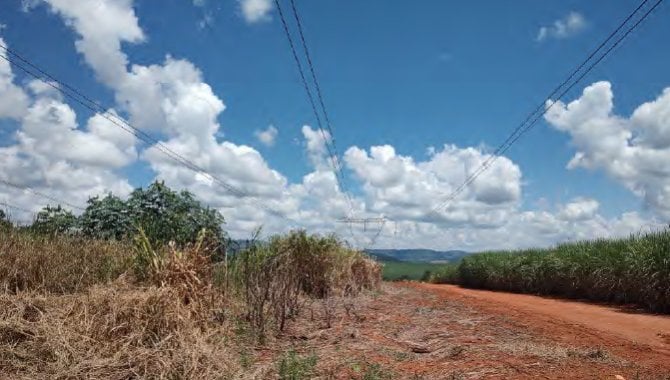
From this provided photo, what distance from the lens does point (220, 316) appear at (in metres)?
9.75

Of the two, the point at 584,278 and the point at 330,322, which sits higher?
the point at 584,278

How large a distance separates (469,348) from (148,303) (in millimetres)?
4355

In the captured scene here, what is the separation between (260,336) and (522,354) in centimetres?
383

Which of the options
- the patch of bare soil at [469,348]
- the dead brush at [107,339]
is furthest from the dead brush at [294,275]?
the dead brush at [107,339]

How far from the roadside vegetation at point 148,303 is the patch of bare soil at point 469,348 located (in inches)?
23.3

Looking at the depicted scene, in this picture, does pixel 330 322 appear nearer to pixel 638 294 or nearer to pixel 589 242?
pixel 638 294

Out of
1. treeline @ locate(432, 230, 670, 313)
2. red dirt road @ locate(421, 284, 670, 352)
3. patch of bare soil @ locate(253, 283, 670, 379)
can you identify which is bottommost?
patch of bare soil @ locate(253, 283, 670, 379)

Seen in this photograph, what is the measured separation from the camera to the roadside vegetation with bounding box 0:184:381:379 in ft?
21.2

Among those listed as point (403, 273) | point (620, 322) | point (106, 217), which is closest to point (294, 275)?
point (620, 322)

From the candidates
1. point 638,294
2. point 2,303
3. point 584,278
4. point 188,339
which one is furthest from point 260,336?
point 584,278

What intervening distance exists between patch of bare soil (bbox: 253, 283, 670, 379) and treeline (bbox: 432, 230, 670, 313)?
4250 millimetres

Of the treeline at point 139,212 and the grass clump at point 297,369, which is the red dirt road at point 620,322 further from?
the treeline at point 139,212

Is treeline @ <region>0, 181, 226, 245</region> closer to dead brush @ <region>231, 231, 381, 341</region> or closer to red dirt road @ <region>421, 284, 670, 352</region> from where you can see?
dead brush @ <region>231, 231, 381, 341</region>

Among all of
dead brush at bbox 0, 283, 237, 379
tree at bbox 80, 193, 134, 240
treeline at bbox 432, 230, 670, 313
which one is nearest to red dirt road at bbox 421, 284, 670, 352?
treeline at bbox 432, 230, 670, 313
